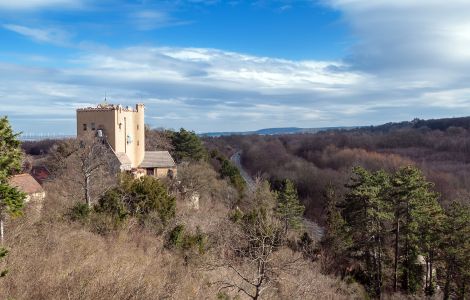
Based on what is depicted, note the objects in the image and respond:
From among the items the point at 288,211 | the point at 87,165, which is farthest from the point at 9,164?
the point at 288,211

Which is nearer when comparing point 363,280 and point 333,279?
point 333,279

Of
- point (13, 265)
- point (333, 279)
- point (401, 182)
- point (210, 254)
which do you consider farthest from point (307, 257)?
point (13, 265)

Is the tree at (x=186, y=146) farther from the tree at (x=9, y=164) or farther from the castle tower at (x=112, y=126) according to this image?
the tree at (x=9, y=164)

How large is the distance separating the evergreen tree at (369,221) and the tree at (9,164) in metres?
18.0

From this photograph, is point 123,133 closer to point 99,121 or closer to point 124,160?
point 99,121

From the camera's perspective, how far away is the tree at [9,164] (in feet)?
21.7

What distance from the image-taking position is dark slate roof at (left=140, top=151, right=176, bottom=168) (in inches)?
1187

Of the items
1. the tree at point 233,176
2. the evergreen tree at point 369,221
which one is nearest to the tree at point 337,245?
the evergreen tree at point 369,221

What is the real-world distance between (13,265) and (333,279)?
52.7ft

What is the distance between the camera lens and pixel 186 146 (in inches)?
1658

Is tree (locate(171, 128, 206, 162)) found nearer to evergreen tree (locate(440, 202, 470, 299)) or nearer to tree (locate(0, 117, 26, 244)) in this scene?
evergreen tree (locate(440, 202, 470, 299))

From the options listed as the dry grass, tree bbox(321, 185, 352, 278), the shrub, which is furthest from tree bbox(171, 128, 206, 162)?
the shrub

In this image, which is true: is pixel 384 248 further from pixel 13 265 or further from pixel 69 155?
pixel 13 265

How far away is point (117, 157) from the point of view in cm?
2605
